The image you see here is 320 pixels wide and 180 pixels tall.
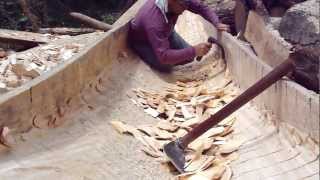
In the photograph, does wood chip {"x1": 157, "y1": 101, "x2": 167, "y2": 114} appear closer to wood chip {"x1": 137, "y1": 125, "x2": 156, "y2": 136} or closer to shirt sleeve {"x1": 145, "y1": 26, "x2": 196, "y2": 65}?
wood chip {"x1": 137, "y1": 125, "x2": 156, "y2": 136}

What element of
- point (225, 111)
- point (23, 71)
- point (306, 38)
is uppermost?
point (306, 38)

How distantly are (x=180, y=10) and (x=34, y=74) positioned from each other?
1.05 metres

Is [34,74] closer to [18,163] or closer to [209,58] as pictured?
[209,58]

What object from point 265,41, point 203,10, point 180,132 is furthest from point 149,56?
point 180,132

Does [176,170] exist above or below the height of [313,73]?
below

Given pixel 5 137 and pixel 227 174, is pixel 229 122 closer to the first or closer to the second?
pixel 227 174

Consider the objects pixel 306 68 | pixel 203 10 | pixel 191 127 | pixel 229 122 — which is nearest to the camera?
pixel 306 68

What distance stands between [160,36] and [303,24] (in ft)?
3.79

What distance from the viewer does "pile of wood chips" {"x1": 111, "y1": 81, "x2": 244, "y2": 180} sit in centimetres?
270

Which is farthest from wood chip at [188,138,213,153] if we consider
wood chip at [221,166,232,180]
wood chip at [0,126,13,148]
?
wood chip at [0,126,13,148]

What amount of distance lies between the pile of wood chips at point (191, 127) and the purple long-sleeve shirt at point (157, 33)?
0.70 feet

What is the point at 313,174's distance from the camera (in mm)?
2346

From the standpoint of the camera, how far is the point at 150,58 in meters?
4.02

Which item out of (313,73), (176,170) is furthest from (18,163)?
(313,73)
